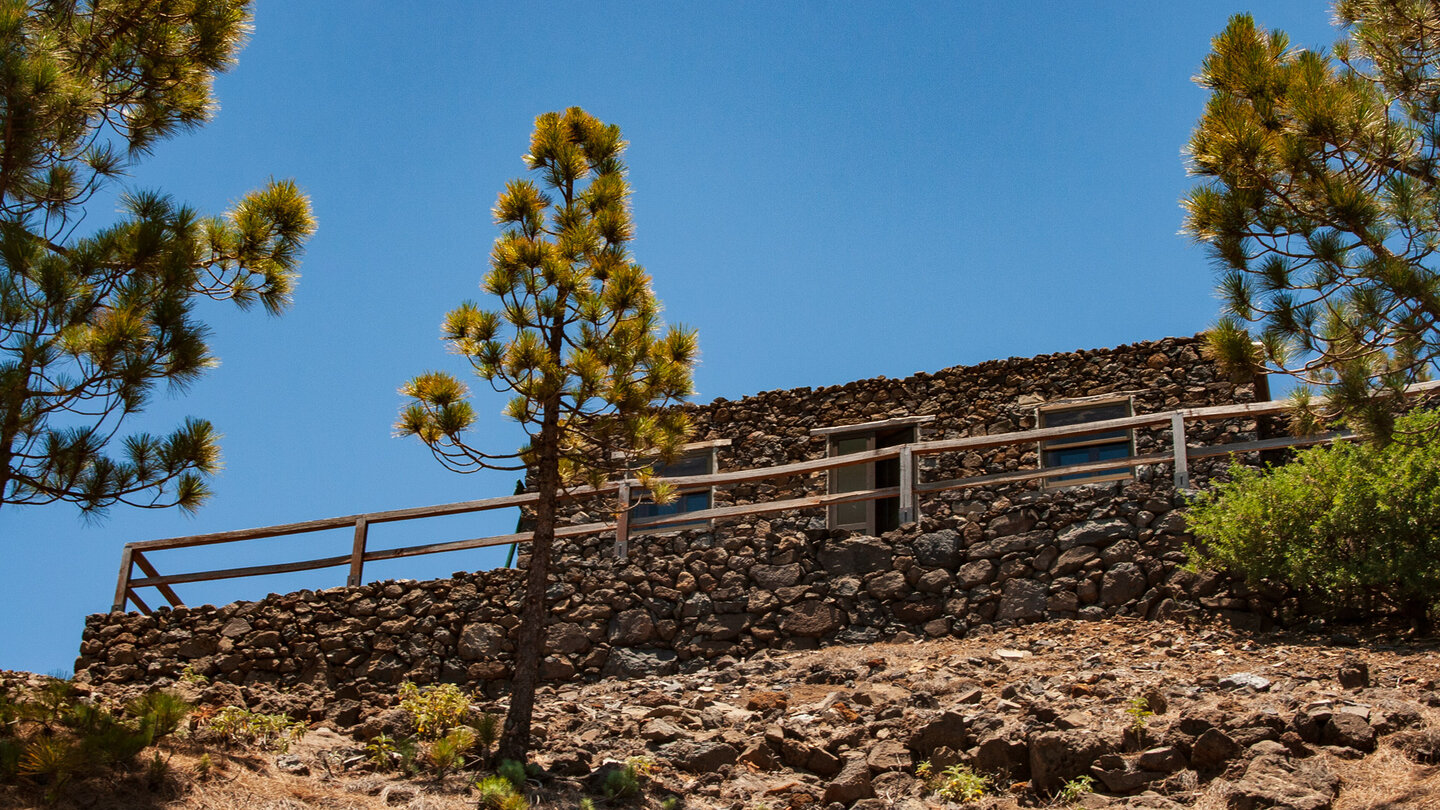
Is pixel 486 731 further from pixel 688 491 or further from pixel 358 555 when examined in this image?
pixel 688 491

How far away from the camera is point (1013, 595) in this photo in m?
11.7

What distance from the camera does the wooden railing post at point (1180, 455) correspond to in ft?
38.5

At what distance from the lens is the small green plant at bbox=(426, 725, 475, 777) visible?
28.3ft

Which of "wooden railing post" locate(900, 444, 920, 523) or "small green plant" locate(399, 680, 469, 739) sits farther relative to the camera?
"wooden railing post" locate(900, 444, 920, 523)

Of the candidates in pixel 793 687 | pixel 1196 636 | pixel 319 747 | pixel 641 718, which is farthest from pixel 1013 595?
pixel 319 747

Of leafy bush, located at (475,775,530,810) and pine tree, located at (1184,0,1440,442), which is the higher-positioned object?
pine tree, located at (1184,0,1440,442)

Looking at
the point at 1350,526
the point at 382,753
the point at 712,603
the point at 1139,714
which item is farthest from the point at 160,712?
the point at 1350,526

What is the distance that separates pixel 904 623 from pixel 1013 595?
1054 millimetres

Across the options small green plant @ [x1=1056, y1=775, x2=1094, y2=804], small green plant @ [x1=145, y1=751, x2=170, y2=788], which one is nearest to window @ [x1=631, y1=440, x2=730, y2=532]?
small green plant @ [x1=1056, y1=775, x2=1094, y2=804]

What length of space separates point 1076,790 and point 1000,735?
2.36 ft

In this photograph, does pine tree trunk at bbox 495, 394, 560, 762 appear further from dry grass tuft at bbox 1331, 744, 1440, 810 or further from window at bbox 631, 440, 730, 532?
window at bbox 631, 440, 730, 532

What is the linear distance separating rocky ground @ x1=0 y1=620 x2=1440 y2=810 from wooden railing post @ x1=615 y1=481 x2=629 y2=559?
2.17 metres

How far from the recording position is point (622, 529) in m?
13.2

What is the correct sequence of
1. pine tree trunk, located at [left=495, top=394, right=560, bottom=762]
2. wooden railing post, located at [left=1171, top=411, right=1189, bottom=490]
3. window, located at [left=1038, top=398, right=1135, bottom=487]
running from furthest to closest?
1. window, located at [left=1038, top=398, right=1135, bottom=487]
2. wooden railing post, located at [left=1171, top=411, right=1189, bottom=490]
3. pine tree trunk, located at [left=495, top=394, right=560, bottom=762]
